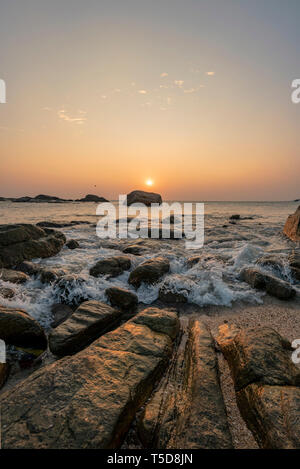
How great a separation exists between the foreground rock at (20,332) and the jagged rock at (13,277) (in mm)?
2339

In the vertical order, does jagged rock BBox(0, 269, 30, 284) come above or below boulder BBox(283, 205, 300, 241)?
below

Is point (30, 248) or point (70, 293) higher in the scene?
point (30, 248)

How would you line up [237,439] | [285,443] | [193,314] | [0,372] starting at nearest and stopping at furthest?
1. [285,443]
2. [237,439]
3. [0,372]
4. [193,314]

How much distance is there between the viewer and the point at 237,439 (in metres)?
1.82

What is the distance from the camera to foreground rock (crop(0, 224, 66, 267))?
253 inches

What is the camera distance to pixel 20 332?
3.00 metres

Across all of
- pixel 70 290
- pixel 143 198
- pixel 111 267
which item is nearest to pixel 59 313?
pixel 70 290

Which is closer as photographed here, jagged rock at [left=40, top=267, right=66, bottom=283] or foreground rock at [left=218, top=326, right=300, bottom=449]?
foreground rock at [left=218, top=326, right=300, bottom=449]

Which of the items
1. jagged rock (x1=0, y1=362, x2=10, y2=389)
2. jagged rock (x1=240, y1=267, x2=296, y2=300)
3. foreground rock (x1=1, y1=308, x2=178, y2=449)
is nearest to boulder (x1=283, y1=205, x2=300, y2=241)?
jagged rock (x1=240, y1=267, x2=296, y2=300)

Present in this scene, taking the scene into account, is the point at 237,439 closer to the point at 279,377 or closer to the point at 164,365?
the point at 279,377

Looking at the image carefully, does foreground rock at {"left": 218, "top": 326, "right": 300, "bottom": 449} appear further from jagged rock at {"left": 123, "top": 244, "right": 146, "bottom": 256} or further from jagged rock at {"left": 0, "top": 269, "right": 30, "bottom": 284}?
jagged rock at {"left": 123, "top": 244, "right": 146, "bottom": 256}

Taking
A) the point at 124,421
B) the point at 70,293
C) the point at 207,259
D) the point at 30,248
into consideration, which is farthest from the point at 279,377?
the point at 30,248

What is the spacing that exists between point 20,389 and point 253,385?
228 centimetres

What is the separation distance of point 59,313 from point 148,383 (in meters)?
2.63
